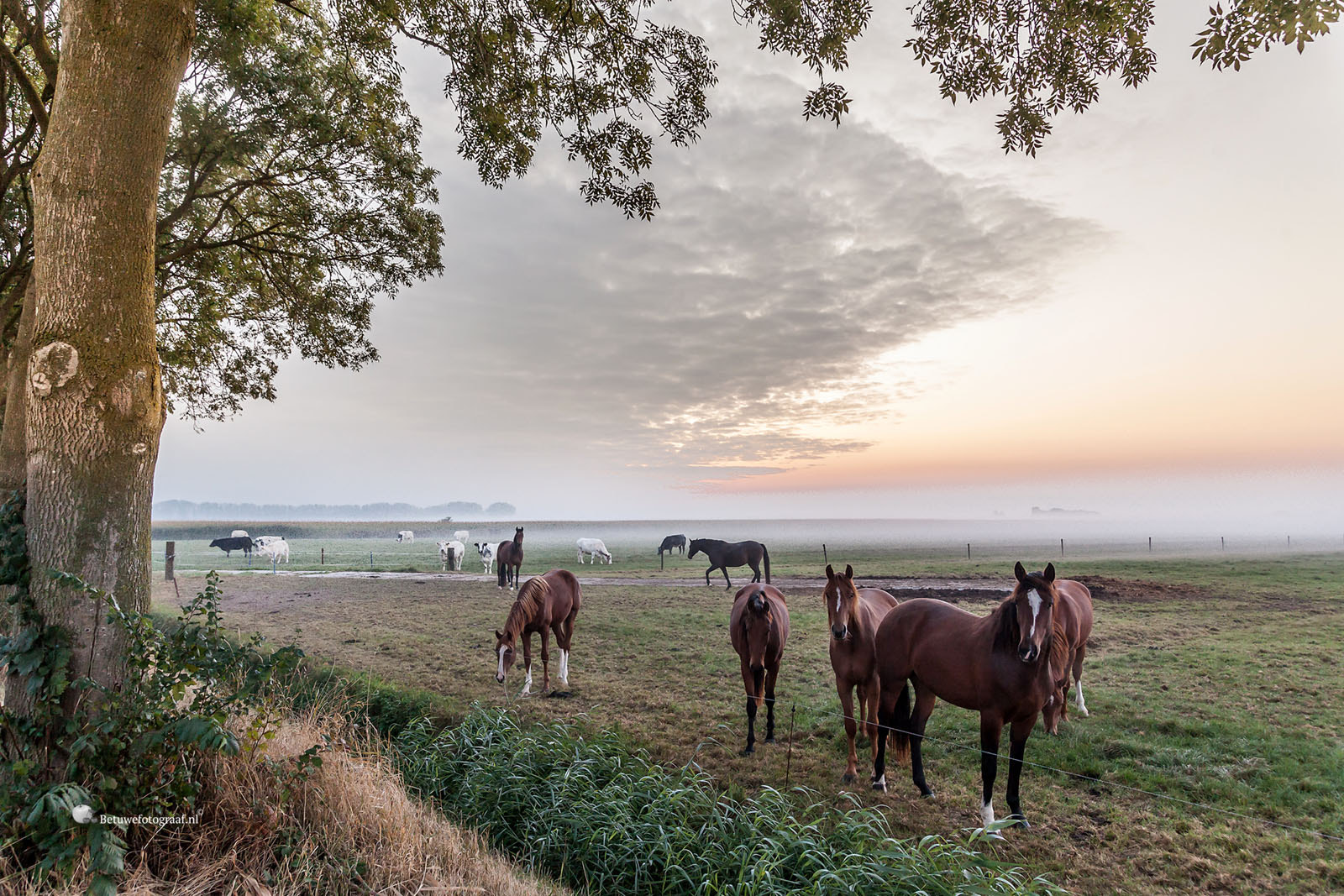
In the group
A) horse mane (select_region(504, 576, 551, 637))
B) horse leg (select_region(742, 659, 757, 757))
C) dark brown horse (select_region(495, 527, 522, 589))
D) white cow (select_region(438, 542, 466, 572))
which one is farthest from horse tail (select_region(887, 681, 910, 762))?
white cow (select_region(438, 542, 466, 572))

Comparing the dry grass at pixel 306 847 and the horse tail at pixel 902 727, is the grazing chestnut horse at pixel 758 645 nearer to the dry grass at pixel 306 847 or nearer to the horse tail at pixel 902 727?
the horse tail at pixel 902 727


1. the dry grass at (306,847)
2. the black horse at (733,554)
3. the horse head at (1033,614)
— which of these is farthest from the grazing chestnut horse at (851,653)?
the black horse at (733,554)

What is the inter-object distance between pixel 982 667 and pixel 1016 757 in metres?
0.79

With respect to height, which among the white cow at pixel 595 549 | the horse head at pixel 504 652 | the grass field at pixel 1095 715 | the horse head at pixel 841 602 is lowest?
the white cow at pixel 595 549

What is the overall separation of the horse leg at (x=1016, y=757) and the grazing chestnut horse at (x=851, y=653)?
47.2 inches

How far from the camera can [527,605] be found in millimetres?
8406

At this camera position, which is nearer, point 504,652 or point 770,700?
point 770,700

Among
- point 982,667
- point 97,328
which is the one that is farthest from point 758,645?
point 97,328

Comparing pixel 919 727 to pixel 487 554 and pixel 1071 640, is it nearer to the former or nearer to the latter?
pixel 1071 640

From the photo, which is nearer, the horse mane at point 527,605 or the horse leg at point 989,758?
the horse leg at point 989,758

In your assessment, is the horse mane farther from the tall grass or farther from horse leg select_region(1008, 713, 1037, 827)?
horse leg select_region(1008, 713, 1037, 827)

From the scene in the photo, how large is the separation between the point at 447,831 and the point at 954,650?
4507mm

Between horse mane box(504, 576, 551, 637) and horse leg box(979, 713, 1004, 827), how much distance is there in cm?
619

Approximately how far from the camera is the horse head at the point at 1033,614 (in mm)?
4355
